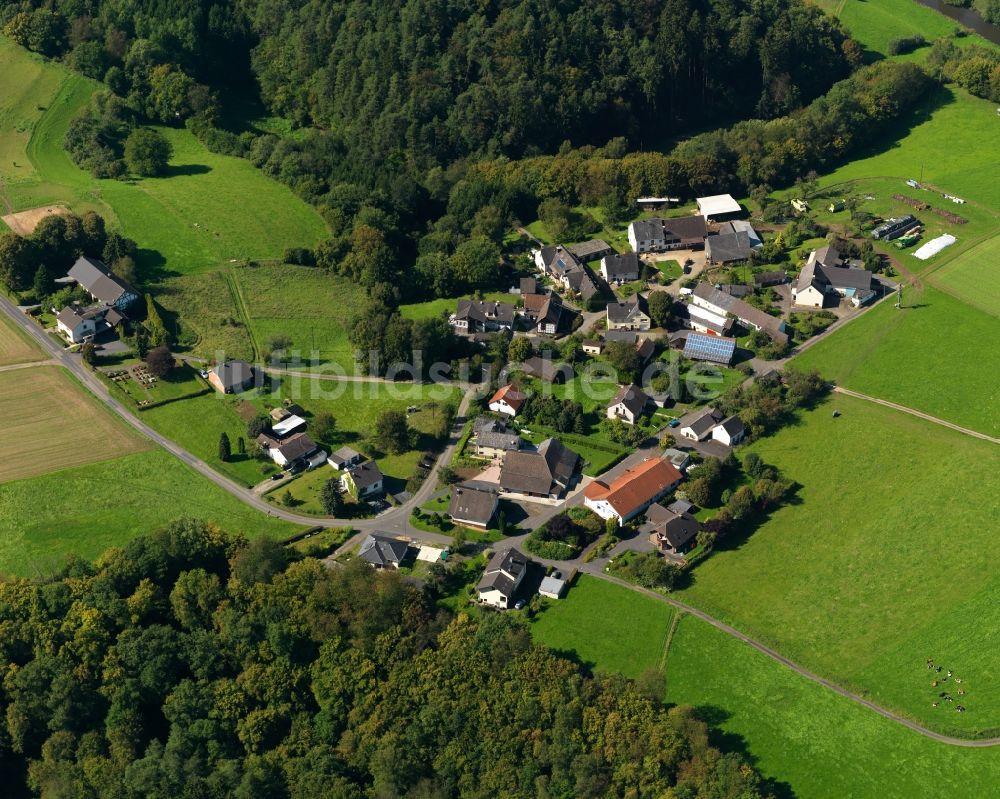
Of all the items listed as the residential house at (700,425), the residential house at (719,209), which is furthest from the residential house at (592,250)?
the residential house at (700,425)

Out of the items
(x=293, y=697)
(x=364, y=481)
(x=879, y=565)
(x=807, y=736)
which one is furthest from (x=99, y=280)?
(x=807, y=736)

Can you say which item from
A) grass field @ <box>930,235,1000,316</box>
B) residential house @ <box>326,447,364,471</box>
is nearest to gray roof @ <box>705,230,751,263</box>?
grass field @ <box>930,235,1000,316</box>

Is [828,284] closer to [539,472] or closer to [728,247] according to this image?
[728,247]

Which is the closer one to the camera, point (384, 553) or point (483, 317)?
point (384, 553)

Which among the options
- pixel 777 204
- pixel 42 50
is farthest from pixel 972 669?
pixel 42 50

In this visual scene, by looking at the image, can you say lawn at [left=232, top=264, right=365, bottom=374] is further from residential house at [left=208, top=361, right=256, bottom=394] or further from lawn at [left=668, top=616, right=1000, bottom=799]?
lawn at [left=668, top=616, right=1000, bottom=799]

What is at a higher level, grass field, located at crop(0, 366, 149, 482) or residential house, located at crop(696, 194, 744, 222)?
residential house, located at crop(696, 194, 744, 222)

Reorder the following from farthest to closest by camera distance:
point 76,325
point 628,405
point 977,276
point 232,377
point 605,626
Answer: point 977,276, point 76,325, point 232,377, point 628,405, point 605,626
